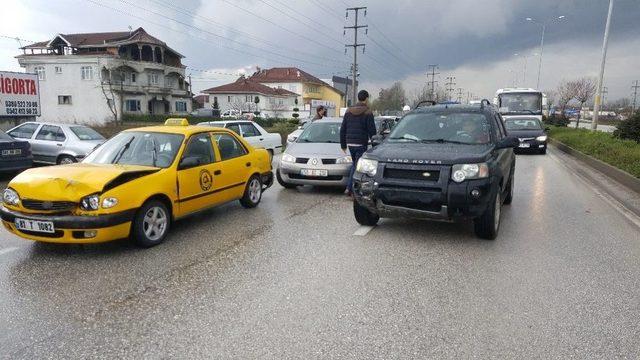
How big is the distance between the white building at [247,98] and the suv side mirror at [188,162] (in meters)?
68.6

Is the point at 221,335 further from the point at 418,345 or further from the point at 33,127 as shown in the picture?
the point at 33,127

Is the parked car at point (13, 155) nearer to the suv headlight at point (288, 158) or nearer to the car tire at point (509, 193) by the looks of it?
the suv headlight at point (288, 158)

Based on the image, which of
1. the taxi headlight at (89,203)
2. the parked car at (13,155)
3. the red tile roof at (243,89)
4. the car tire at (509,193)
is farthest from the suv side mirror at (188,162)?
the red tile roof at (243,89)

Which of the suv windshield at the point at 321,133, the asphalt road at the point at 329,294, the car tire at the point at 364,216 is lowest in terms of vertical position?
the asphalt road at the point at 329,294

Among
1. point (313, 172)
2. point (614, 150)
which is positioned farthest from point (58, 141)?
point (614, 150)

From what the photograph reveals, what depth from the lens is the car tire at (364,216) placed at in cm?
648

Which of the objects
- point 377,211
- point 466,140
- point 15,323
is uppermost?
point 466,140

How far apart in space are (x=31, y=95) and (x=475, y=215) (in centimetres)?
2029

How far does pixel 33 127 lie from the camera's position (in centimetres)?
1224

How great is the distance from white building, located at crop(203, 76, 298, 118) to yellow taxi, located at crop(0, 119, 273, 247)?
6799 cm

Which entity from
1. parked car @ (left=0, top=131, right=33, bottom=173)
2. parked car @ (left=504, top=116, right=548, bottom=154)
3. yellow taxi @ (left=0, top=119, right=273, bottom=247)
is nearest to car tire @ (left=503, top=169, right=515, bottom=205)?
yellow taxi @ (left=0, top=119, right=273, bottom=247)

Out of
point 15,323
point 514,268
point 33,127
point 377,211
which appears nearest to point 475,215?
point 514,268

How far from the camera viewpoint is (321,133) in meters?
10.5

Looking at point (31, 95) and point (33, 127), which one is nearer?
point (33, 127)
